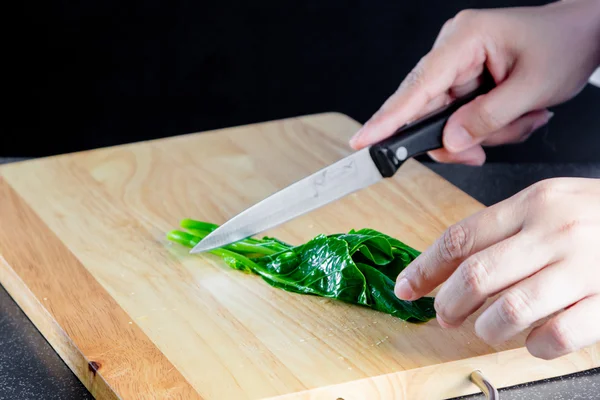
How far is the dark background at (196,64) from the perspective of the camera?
3.18 metres

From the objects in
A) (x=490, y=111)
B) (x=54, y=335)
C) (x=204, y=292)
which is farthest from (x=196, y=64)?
(x=54, y=335)

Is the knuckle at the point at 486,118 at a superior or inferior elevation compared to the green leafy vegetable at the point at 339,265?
superior

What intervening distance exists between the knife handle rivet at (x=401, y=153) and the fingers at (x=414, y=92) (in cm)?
7

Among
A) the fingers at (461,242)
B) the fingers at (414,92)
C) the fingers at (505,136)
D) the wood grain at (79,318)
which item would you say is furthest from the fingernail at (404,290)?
the fingers at (505,136)

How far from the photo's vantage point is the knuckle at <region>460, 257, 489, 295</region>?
1.25 meters

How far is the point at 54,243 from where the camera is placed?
171cm

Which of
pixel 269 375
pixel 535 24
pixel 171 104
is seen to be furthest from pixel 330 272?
pixel 171 104

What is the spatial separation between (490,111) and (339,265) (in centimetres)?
57

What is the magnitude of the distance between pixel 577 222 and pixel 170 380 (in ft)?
2.08

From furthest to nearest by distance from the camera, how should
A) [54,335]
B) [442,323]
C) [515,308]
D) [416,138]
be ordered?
[416,138], [54,335], [442,323], [515,308]

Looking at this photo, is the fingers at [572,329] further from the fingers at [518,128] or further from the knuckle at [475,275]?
the fingers at [518,128]

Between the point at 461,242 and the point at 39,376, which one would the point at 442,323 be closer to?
the point at 461,242

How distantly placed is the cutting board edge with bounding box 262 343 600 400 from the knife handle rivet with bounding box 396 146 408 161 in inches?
21.3

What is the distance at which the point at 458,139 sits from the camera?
1919mm
